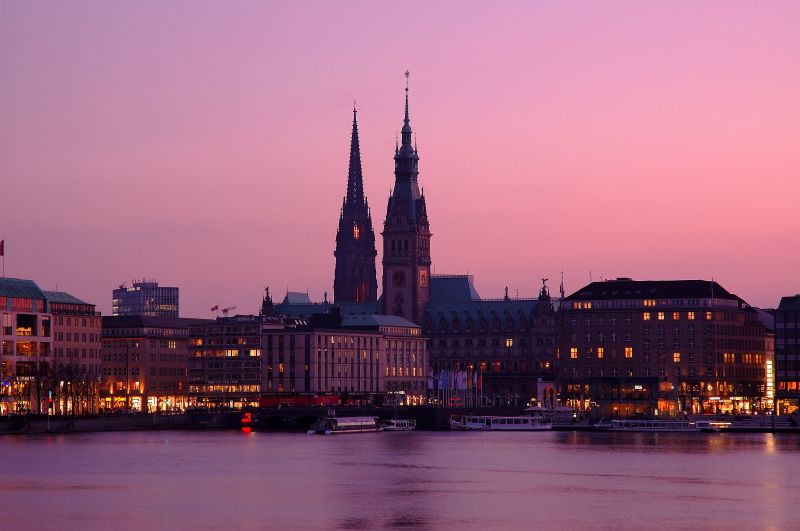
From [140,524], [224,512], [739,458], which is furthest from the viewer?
[739,458]

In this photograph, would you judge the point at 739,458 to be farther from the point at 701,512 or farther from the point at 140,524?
the point at 140,524

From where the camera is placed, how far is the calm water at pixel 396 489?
114 m

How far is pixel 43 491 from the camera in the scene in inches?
5241

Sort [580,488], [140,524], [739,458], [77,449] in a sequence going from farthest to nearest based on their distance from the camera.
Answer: [77,449] → [739,458] → [580,488] → [140,524]

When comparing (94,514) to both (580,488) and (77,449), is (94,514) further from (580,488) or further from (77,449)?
(77,449)

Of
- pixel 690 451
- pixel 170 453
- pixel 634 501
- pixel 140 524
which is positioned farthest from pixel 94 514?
pixel 690 451

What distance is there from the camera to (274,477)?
15062 centimetres

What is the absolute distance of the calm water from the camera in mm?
114062

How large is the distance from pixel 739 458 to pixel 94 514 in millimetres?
80949

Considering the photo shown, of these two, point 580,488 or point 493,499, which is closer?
point 493,499

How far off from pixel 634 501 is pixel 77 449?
267 feet

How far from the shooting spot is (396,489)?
138250mm

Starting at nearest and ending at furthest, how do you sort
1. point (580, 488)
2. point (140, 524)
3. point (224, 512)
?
point (140, 524) < point (224, 512) < point (580, 488)

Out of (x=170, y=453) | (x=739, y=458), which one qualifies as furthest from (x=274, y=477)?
(x=739, y=458)
